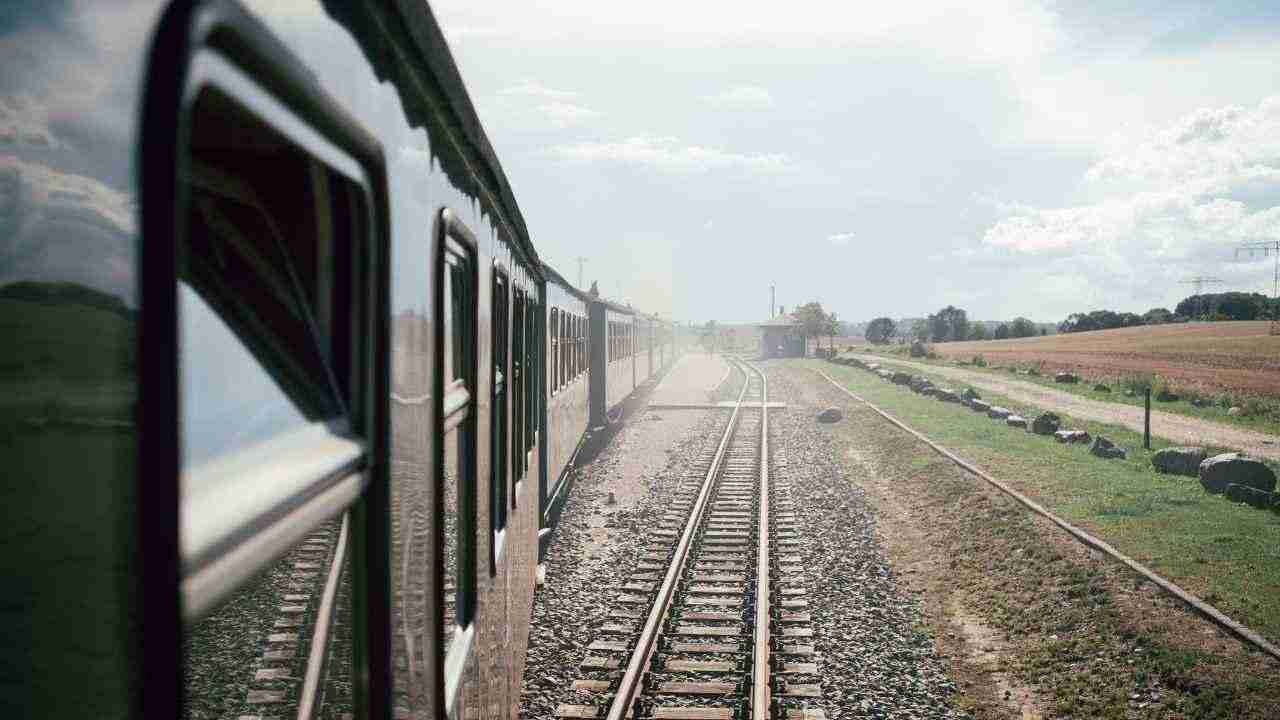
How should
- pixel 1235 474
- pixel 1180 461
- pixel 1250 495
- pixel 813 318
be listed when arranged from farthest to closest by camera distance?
pixel 813 318 → pixel 1180 461 → pixel 1235 474 → pixel 1250 495

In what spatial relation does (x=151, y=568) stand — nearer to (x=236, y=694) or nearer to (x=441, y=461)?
(x=441, y=461)

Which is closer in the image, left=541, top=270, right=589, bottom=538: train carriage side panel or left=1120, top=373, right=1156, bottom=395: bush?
left=541, top=270, right=589, bottom=538: train carriage side panel

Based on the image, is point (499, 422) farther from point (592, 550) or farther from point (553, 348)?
point (592, 550)

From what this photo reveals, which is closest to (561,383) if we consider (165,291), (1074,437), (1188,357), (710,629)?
(710,629)

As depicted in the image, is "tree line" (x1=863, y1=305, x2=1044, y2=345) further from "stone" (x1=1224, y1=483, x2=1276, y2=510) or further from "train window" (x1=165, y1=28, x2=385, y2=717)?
"train window" (x1=165, y1=28, x2=385, y2=717)

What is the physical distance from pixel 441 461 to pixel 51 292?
1.45 metres

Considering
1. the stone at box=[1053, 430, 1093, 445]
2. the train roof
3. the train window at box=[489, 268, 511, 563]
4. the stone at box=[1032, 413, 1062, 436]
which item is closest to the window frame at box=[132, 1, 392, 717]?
the train roof

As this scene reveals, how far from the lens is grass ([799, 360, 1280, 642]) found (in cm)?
884

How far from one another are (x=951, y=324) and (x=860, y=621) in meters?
141

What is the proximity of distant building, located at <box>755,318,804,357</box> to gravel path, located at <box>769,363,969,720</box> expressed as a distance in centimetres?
5964

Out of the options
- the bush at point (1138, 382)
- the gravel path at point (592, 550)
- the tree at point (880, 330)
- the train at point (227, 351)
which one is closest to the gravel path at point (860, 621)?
the gravel path at point (592, 550)

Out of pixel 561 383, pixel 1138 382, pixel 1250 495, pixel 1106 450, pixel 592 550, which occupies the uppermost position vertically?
pixel 561 383

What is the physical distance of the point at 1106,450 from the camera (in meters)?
17.0

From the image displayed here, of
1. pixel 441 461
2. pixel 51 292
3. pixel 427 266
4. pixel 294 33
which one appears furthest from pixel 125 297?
pixel 441 461
